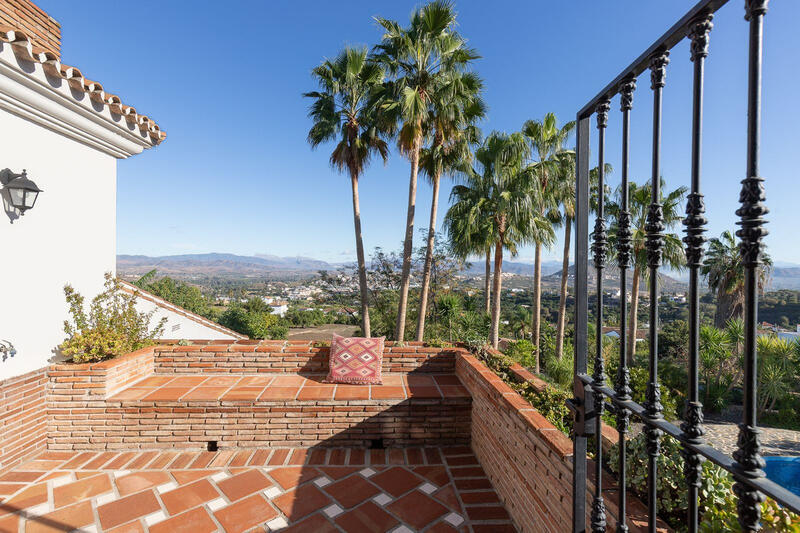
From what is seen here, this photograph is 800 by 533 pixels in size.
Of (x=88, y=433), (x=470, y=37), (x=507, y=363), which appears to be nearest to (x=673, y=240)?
(x=470, y=37)

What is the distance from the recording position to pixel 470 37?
744cm

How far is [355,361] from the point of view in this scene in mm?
4316

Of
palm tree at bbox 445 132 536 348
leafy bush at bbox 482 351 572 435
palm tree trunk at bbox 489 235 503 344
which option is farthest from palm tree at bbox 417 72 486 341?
leafy bush at bbox 482 351 572 435

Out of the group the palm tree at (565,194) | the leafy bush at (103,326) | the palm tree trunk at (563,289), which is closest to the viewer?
the leafy bush at (103,326)

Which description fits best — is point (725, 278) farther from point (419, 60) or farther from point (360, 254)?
point (419, 60)

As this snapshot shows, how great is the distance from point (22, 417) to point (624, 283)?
5.14 meters

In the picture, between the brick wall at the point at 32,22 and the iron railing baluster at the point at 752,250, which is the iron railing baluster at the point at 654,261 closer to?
the iron railing baluster at the point at 752,250

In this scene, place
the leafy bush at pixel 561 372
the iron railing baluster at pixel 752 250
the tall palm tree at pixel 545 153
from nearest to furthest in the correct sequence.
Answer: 1. the iron railing baluster at pixel 752 250
2. the leafy bush at pixel 561 372
3. the tall palm tree at pixel 545 153

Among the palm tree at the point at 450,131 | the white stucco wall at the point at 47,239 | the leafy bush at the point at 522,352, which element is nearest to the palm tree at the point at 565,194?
the palm tree at the point at 450,131

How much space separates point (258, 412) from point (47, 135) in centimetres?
360

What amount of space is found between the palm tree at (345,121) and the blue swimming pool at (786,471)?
25.3ft

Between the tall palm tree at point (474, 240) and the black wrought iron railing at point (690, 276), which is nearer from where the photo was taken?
the black wrought iron railing at point (690, 276)

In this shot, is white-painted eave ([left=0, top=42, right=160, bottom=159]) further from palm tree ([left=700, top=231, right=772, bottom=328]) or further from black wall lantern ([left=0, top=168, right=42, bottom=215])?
palm tree ([left=700, top=231, right=772, bottom=328])

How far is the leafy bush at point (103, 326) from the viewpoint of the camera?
369 cm
